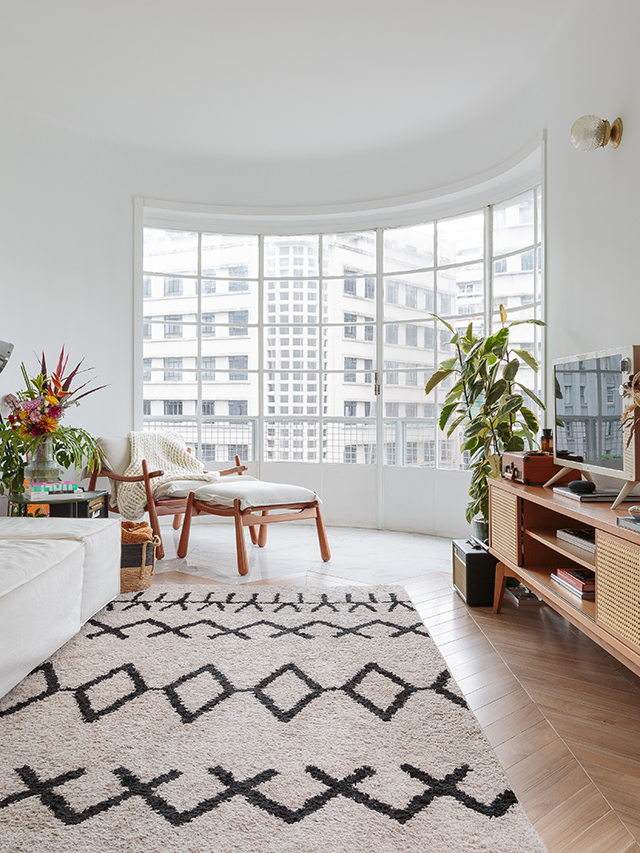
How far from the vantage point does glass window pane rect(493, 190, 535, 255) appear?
12.7ft

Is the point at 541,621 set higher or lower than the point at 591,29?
lower

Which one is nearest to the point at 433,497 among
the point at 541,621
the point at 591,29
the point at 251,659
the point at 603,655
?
the point at 541,621

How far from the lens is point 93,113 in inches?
159

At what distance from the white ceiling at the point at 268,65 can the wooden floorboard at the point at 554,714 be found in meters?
2.88

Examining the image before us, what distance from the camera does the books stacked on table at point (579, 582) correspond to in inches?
79.6

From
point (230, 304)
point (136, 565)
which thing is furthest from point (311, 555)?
point (230, 304)

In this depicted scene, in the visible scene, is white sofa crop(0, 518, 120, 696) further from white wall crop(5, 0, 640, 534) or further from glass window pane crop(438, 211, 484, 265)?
glass window pane crop(438, 211, 484, 265)

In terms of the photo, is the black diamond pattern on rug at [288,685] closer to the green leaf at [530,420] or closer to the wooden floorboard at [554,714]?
the wooden floorboard at [554,714]

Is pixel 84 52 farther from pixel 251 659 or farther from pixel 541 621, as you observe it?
pixel 541 621

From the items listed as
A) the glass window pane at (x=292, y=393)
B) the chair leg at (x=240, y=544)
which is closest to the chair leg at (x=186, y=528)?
the chair leg at (x=240, y=544)

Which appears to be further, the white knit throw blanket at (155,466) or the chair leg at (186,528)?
the white knit throw blanket at (155,466)

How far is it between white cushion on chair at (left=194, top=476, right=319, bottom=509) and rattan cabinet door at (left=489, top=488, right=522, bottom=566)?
1189 millimetres

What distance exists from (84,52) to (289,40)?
3.72ft

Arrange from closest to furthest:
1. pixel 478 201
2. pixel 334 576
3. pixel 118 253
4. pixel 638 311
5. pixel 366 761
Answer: pixel 366 761
pixel 638 311
pixel 334 576
pixel 478 201
pixel 118 253
